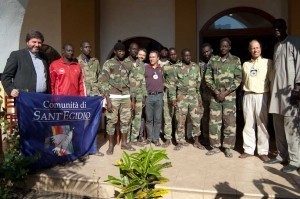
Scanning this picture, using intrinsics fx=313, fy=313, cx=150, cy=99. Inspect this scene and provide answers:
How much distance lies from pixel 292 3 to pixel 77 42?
15.4 feet

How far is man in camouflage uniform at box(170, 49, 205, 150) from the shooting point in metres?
5.45

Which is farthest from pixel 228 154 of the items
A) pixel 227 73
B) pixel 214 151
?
pixel 227 73

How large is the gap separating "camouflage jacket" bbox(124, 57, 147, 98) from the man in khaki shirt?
1.69m

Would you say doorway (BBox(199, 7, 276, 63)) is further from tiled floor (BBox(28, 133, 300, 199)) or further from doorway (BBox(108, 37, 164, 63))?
tiled floor (BBox(28, 133, 300, 199))

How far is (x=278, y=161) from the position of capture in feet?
15.1

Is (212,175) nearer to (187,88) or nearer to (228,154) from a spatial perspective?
(228,154)

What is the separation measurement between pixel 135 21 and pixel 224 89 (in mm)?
3343

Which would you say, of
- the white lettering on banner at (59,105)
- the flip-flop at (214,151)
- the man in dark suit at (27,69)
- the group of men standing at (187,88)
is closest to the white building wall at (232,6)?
the group of men standing at (187,88)

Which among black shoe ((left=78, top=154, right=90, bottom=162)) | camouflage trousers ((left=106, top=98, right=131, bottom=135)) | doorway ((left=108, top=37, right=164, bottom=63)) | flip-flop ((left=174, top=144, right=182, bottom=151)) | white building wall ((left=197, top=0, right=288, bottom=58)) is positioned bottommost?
black shoe ((left=78, top=154, right=90, bottom=162))

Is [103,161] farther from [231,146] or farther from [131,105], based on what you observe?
[231,146]

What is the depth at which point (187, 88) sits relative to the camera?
5.44m

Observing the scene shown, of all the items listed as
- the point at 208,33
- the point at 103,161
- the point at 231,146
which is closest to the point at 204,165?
the point at 231,146

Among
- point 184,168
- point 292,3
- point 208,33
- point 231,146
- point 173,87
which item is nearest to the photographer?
point 184,168

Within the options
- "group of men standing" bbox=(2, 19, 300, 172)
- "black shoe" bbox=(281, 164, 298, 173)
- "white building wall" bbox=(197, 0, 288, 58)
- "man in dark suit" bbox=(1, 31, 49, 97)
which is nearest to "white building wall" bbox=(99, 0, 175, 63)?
"white building wall" bbox=(197, 0, 288, 58)
